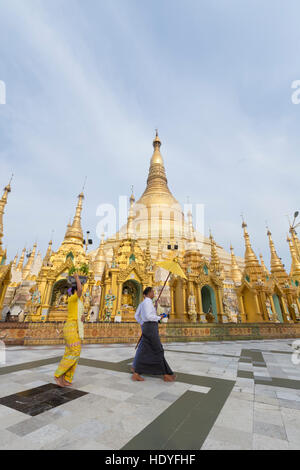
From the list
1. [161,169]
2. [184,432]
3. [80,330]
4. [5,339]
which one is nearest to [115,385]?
[80,330]

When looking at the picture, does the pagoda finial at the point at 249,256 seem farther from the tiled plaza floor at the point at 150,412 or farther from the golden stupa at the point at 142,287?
the tiled plaza floor at the point at 150,412

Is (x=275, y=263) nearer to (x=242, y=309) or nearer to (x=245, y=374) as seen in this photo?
(x=242, y=309)

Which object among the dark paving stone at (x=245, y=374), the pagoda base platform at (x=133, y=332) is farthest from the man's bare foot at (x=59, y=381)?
the pagoda base platform at (x=133, y=332)

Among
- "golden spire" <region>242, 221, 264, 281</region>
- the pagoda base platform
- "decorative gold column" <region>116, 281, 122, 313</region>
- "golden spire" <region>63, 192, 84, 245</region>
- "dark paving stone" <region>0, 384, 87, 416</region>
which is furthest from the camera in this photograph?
"golden spire" <region>242, 221, 264, 281</region>

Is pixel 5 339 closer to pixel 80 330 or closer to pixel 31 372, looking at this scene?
pixel 31 372

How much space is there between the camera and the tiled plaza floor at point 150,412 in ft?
6.25

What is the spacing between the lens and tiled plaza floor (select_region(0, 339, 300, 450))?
75.0 inches

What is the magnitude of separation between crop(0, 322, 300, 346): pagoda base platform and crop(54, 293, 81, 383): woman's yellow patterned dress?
6.79 meters

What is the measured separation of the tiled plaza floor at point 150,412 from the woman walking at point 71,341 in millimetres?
186

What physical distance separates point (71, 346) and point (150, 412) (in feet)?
6.36

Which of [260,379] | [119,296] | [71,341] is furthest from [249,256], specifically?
[71,341]

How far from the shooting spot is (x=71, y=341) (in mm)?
3844

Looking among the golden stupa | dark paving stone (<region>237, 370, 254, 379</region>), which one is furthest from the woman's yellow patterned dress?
the golden stupa

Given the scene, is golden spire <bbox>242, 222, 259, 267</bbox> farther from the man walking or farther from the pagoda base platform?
the man walking
